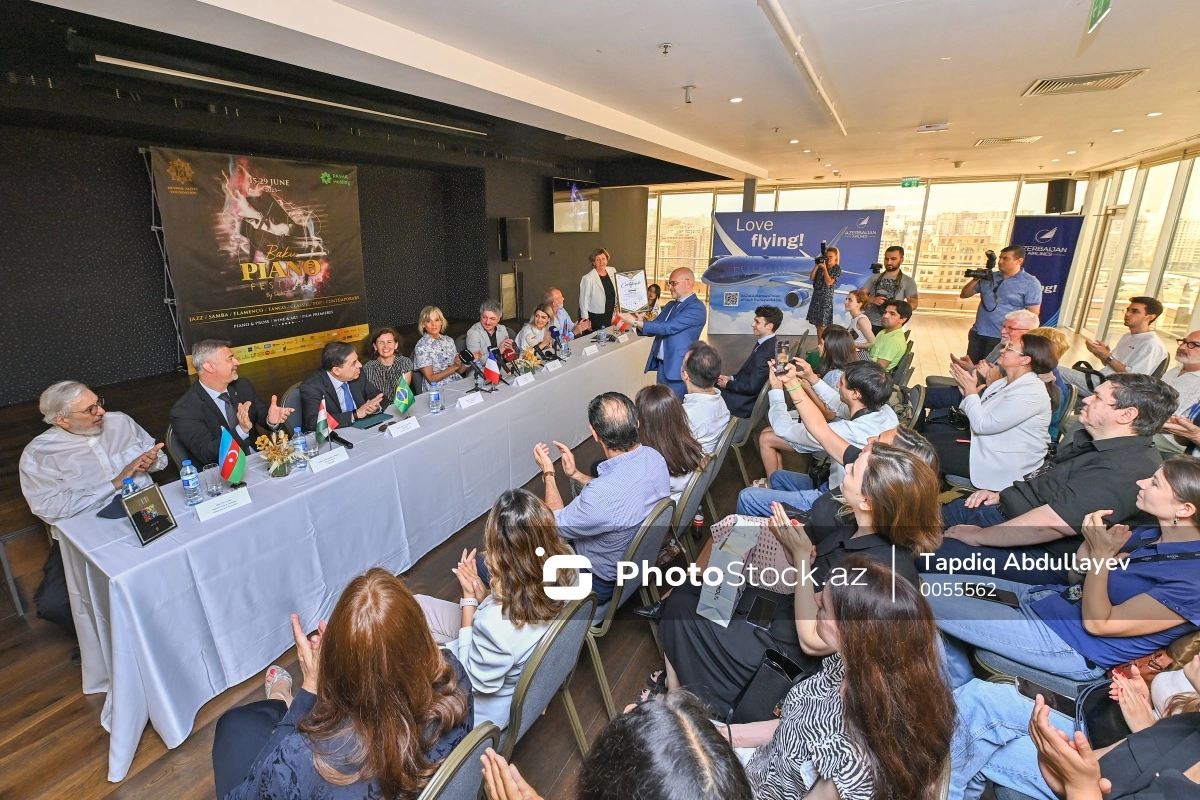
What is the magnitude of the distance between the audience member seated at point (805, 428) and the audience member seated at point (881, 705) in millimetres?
1401

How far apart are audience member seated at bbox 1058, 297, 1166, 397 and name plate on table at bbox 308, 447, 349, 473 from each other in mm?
4817

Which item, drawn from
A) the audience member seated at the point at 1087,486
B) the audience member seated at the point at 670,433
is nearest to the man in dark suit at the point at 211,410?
the audience member seated at the point at 670,433

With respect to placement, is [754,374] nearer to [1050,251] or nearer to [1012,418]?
[1012,418]

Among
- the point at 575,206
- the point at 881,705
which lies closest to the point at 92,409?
the point at 881,705

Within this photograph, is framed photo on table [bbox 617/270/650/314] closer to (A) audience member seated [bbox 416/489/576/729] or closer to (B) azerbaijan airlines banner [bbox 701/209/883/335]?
(B) azerbaijan airlines banner [bbox 701/209/883/335]

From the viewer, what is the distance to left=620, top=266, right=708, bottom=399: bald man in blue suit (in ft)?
14.2

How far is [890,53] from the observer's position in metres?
3.62

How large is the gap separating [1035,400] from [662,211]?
1353 cm

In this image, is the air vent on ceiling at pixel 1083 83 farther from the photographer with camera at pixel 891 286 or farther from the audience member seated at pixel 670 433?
the audience member seated at pixel 670 433

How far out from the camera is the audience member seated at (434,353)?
408cm

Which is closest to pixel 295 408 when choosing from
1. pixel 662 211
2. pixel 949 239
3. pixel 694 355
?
pixel 694 355

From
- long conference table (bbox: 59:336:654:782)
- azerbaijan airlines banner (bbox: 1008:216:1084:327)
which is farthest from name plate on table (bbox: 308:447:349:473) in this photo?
azerbaijan airlines banner (bbox: 1008:216:1084:327)

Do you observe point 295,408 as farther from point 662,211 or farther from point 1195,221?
point 662,211

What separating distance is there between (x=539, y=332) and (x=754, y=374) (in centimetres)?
→ 199
